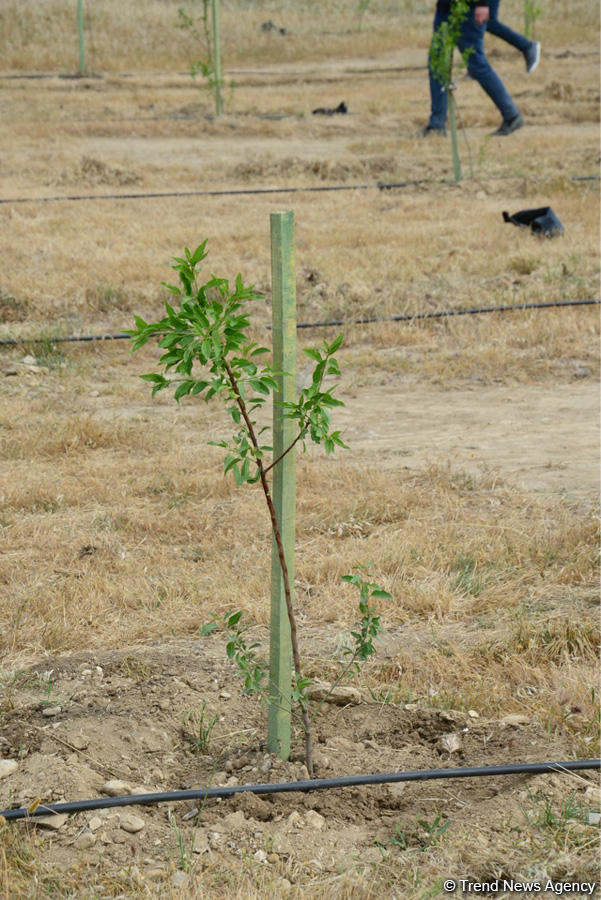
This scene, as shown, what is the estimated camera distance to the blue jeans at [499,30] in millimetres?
11703

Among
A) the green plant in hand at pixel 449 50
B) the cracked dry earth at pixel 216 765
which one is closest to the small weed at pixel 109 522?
the cracked dry earth at pixel 216 765

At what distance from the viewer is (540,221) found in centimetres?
792

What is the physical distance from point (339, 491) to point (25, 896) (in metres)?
2.27

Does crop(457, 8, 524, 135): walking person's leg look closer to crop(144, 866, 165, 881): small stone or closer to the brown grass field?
the brown grass field

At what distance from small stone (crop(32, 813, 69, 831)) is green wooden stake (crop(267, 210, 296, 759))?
0.51 m

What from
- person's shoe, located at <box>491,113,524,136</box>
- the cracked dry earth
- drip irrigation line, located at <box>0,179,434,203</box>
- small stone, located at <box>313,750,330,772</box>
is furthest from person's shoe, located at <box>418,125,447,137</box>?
small stone, located at <box>313,750,330,772</box>

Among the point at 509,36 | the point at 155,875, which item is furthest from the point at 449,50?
the point at 155,875

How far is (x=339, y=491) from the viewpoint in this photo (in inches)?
A: 160

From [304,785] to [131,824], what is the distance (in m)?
0.38

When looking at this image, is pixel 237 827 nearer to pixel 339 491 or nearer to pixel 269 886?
pixel 269 886

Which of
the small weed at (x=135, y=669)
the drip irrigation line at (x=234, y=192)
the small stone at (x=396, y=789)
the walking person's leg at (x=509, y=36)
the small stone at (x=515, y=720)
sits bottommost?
the small stone at (x=396, y=789)

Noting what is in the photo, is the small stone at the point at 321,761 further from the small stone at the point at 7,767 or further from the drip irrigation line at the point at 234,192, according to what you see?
the drip irrigation line at the point at 234,192

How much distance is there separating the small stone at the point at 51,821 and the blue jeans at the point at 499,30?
10.9 metres

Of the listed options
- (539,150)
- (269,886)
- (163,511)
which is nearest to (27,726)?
(269,886)
